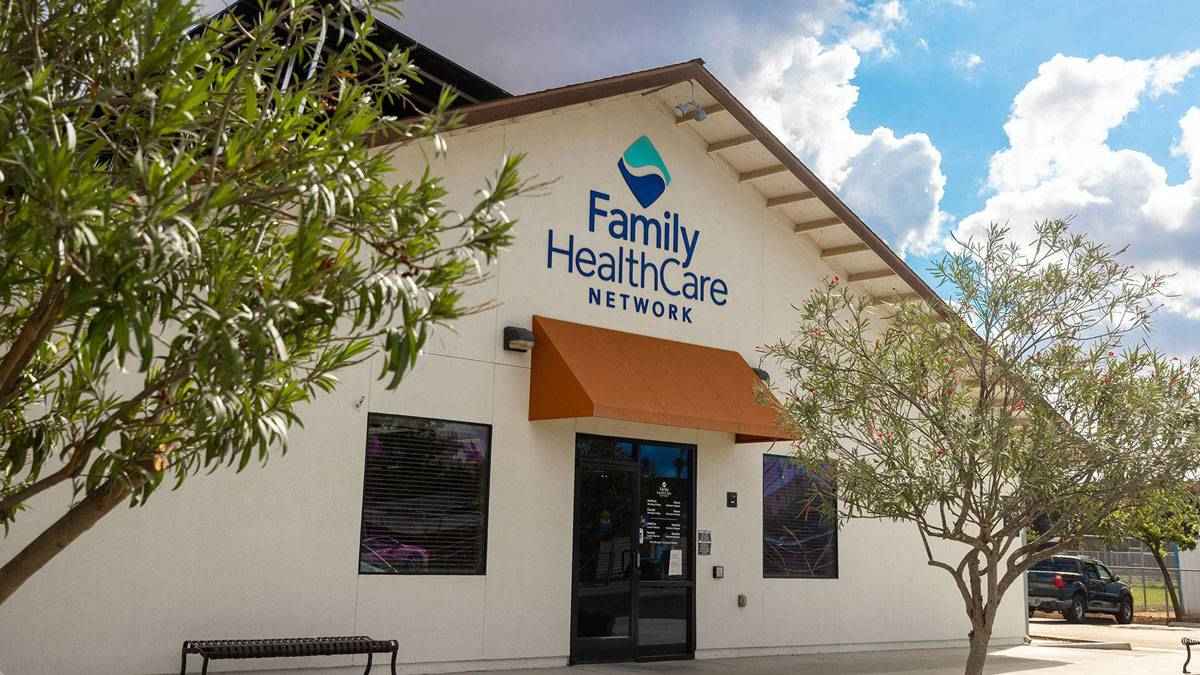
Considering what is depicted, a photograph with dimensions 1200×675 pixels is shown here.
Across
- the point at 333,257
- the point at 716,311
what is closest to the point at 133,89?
the point at 333,257

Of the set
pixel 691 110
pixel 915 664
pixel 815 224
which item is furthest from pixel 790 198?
pixel 915 664

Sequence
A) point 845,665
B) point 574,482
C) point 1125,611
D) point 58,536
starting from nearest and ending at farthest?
point 58,536 < point 574,482 < point 845,665 < point 1125,611

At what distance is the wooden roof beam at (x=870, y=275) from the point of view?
16.4 meters

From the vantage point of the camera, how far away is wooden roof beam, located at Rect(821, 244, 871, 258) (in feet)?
52.1

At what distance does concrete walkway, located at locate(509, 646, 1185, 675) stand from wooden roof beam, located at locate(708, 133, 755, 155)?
642cm

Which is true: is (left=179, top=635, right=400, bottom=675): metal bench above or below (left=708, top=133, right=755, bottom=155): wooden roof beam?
below

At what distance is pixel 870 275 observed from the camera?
1659 centimetres

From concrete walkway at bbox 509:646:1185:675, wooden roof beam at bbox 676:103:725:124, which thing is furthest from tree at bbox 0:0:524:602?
wooden roof beam at bbox 676:103:725:124

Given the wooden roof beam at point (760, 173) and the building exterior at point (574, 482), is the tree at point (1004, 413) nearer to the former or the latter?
the building exterior at point (574, 482)

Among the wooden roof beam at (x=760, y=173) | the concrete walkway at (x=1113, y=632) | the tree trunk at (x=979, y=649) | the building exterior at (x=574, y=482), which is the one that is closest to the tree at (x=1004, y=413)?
the tree trunk at (x=979, y=649)

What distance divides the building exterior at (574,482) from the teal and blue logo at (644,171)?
0.03m

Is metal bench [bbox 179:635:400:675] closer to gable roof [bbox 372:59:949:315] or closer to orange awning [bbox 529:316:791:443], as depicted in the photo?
orange awning [bbox 529:316:791:443]

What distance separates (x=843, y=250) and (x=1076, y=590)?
46.4 feet

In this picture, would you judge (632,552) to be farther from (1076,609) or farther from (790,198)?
(1076,609)
